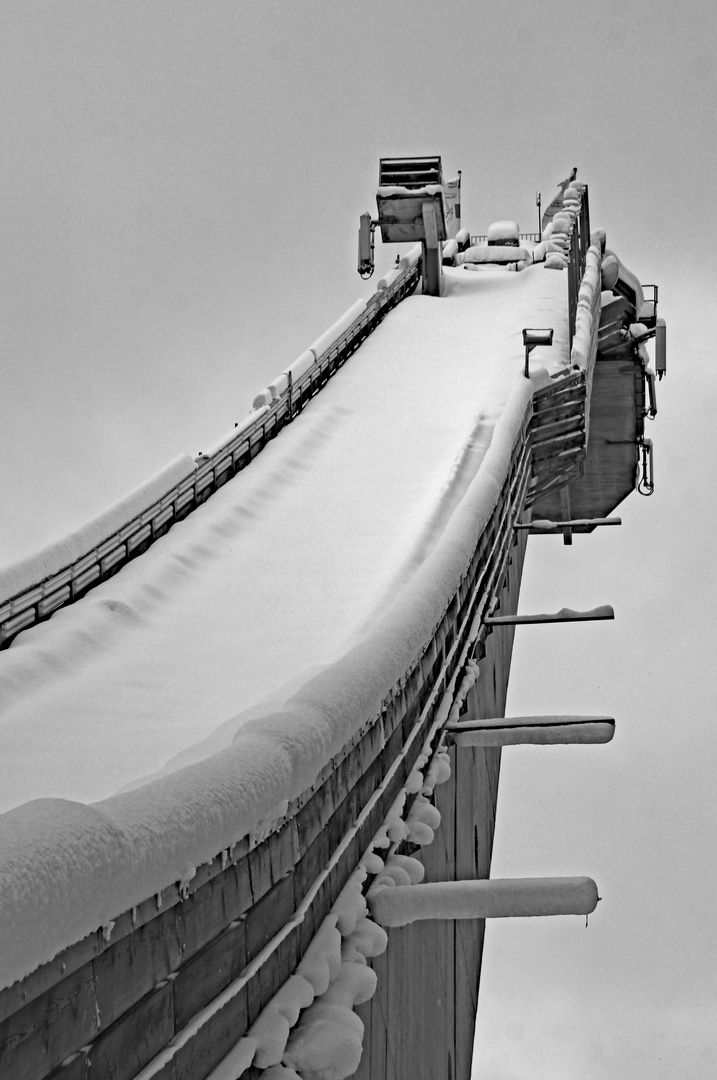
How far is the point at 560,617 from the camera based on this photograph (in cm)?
739

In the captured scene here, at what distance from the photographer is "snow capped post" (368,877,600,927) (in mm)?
3711

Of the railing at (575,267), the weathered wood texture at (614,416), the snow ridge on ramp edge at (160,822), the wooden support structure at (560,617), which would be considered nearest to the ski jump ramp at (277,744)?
the snow ridge on ramp edge at (160,822)

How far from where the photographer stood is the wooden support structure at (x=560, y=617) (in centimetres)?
707

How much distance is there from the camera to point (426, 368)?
1730 cm

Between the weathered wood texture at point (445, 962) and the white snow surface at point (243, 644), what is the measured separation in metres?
0.90

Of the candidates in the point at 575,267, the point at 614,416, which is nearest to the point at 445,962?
the point at 575,267

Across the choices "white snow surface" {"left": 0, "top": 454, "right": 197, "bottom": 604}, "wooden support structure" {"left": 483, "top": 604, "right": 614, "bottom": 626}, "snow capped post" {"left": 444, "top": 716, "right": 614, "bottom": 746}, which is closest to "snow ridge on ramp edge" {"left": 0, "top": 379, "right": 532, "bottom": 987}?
"snow capped post" {"left": 444, "top": 716, "right": 614, "bottom": 746}

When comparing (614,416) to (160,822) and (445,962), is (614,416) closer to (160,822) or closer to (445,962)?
(445,962)

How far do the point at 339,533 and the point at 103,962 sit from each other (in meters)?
7.94

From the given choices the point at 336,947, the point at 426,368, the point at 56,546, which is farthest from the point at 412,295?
the point at 336,947

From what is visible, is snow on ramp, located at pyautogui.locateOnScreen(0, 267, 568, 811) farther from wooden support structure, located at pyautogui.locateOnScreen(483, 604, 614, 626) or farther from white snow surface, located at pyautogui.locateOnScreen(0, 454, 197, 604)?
wooden support structure, located at pyautogui.locateOnScreen(483, 604, 614, 626)

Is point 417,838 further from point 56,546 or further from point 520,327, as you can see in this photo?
point 520,327

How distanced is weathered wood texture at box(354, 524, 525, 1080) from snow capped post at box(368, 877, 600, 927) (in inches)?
10.2

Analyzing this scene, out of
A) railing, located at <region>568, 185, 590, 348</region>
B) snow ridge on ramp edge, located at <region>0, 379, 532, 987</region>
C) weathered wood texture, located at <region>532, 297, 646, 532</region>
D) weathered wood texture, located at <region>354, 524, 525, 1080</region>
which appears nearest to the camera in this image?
snow ridge on ramp edge, located at <region>0, 379, 532, 987</region>
